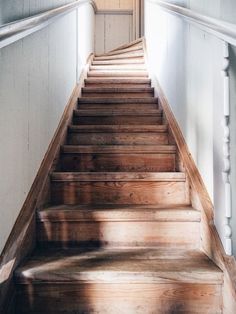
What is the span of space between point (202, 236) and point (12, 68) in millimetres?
1037

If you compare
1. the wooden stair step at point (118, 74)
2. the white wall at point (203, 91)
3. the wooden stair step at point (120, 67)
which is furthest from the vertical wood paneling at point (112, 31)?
Answer: the white wall at point (203, 91)

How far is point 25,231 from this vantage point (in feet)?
4.60

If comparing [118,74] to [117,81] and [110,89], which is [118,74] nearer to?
[117,81]

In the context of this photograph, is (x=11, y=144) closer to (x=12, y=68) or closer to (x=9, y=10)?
(x=12, y=68)

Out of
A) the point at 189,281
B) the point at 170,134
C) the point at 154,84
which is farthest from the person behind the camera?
the point at 154,84

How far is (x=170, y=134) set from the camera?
94.6 inches

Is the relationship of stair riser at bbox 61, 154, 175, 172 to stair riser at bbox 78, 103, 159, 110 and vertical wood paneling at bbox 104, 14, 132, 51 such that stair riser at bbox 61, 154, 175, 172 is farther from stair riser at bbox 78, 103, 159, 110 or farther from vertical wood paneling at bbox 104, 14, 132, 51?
vertical wood paneling at bbox 104, 14, 132, 51

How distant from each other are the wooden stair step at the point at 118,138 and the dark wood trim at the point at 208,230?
0.33m

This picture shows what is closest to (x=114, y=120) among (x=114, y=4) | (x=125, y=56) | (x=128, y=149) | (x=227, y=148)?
(x=128, y=149)

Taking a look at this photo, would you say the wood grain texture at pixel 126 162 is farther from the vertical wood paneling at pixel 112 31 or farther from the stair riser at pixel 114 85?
the vertical wood paneling at pixel 112 31

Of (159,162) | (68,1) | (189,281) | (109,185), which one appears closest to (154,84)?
(68,1)

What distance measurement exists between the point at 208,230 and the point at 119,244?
1.29 feet

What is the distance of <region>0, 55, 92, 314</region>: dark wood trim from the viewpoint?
120 centimetres

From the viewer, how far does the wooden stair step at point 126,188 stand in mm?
1827
